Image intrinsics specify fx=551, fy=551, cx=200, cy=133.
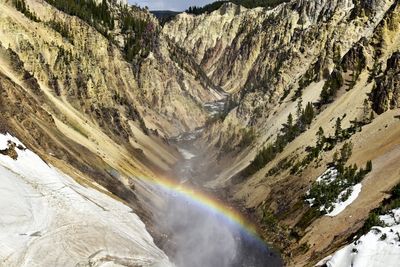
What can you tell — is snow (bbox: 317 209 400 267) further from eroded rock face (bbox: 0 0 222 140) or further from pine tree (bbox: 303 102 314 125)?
eroded rock face (bbox: 0 0 222 140)

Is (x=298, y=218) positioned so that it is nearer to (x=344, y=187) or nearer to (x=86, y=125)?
(x=344, y=187)

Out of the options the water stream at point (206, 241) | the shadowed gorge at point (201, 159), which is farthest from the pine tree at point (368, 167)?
the water stream at point (206, 241)

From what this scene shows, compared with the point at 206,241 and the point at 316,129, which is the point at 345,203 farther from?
the point at 316,129

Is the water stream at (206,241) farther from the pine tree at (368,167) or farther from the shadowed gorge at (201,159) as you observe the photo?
the pine tree at (368,167)

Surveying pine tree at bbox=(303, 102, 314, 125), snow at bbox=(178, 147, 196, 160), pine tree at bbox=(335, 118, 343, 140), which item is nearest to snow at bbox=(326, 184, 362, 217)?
pine tree at bbox=(335, 118, 343, 140)

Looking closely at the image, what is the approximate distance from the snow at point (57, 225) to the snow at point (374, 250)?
422 inches

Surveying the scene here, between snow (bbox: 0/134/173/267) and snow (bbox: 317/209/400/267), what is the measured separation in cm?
1072

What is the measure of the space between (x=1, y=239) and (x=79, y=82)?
213ft

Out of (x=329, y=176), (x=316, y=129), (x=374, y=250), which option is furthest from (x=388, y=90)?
(x=374, y=250)

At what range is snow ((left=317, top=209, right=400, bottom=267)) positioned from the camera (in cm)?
3066

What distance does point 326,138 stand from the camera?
67.9 meters

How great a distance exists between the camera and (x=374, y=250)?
3153 cm

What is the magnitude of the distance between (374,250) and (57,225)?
58.4 ft

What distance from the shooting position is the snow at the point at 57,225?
2703 cm
